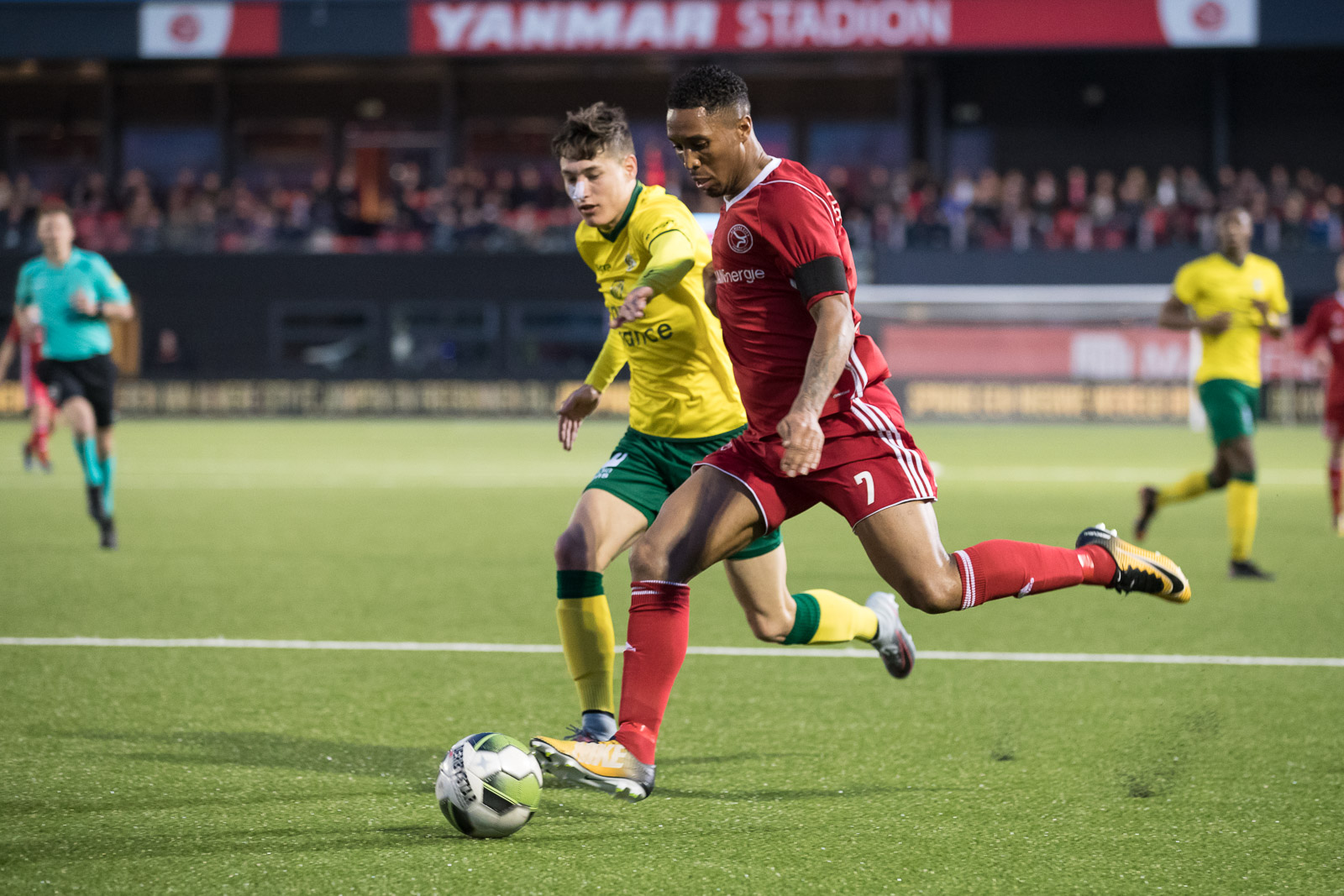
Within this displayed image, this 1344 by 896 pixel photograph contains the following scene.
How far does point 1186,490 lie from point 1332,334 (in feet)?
8.62

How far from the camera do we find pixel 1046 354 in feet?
82.1

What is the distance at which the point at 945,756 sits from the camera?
179 inches

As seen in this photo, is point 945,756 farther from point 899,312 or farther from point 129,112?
point 129,112

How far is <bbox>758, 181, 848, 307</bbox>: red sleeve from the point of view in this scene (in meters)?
3.72

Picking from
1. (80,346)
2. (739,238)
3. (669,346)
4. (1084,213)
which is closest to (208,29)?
(1084,213)

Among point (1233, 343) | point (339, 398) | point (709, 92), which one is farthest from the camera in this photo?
point (339, 398)

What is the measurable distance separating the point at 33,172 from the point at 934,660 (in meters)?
36.2

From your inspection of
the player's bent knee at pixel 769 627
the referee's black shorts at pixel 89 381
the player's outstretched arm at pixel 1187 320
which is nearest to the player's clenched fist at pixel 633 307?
the player's bent knee at pixel 769 627

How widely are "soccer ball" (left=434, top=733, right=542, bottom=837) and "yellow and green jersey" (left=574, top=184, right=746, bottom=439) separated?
134cm

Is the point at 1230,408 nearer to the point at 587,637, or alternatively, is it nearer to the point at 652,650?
the point at 587,637

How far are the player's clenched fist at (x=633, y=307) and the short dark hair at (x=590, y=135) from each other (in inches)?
26.3

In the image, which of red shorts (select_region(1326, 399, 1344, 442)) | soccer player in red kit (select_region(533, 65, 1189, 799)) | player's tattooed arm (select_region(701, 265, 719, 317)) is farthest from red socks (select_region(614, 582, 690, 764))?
red shorts (select_region(1326, 399, 1344, 442))

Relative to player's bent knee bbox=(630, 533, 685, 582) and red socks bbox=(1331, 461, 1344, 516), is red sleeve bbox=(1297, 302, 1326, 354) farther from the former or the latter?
player's bent knee bbox=(630, 533, 685, 582)

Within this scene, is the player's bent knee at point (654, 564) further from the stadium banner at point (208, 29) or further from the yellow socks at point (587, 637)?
the stadium banner at point (208, 29)
